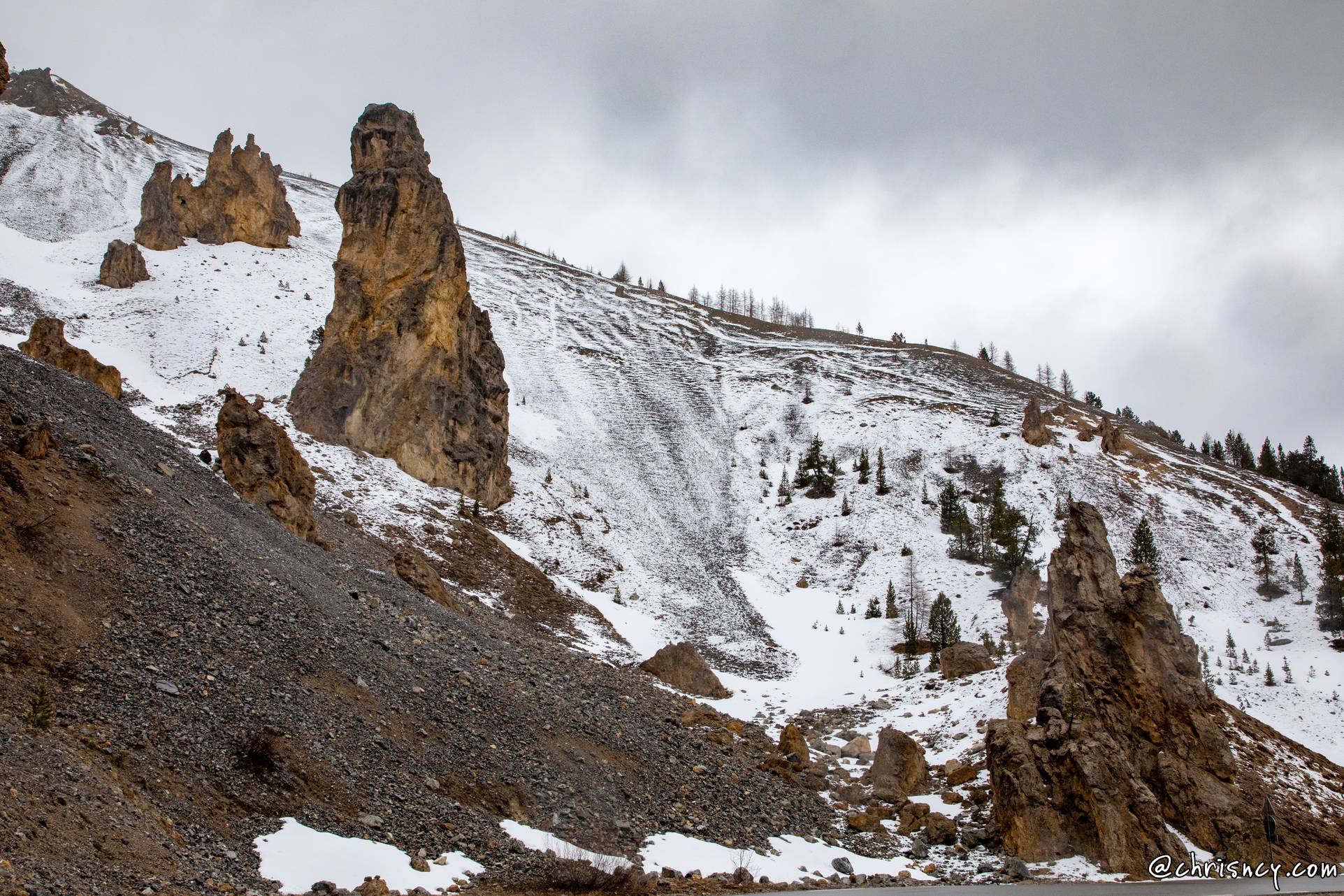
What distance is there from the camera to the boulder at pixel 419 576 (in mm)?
20875

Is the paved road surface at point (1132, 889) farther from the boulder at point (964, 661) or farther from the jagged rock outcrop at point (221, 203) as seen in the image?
the jagged rock outcrop at point (221, 203)

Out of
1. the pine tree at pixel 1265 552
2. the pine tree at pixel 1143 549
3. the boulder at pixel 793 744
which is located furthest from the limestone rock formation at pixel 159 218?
the pine tree at pixel 1265 552

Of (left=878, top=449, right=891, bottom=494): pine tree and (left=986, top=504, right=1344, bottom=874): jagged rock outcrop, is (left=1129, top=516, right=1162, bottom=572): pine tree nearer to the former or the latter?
(left=878, top=449, right=891, bottom=494): pine tree

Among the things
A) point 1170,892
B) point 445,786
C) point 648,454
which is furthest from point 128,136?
point 1170,892

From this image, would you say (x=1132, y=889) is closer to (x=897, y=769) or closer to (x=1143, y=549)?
(x=897, y=769)

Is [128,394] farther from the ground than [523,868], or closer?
farther from the ground

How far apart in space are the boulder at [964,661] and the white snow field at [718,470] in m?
A: 0.93

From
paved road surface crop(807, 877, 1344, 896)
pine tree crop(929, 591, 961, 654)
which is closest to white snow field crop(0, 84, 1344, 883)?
pine tree crop(929, 591, 961, 654)

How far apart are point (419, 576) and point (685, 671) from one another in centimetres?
907

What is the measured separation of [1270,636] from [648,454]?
37625mm

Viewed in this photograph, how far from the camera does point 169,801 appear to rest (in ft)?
26.2

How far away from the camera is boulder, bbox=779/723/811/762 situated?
18.5 meters

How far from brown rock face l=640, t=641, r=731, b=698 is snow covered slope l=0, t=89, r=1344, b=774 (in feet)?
3.93

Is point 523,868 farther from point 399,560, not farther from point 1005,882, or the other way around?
point 399,560
